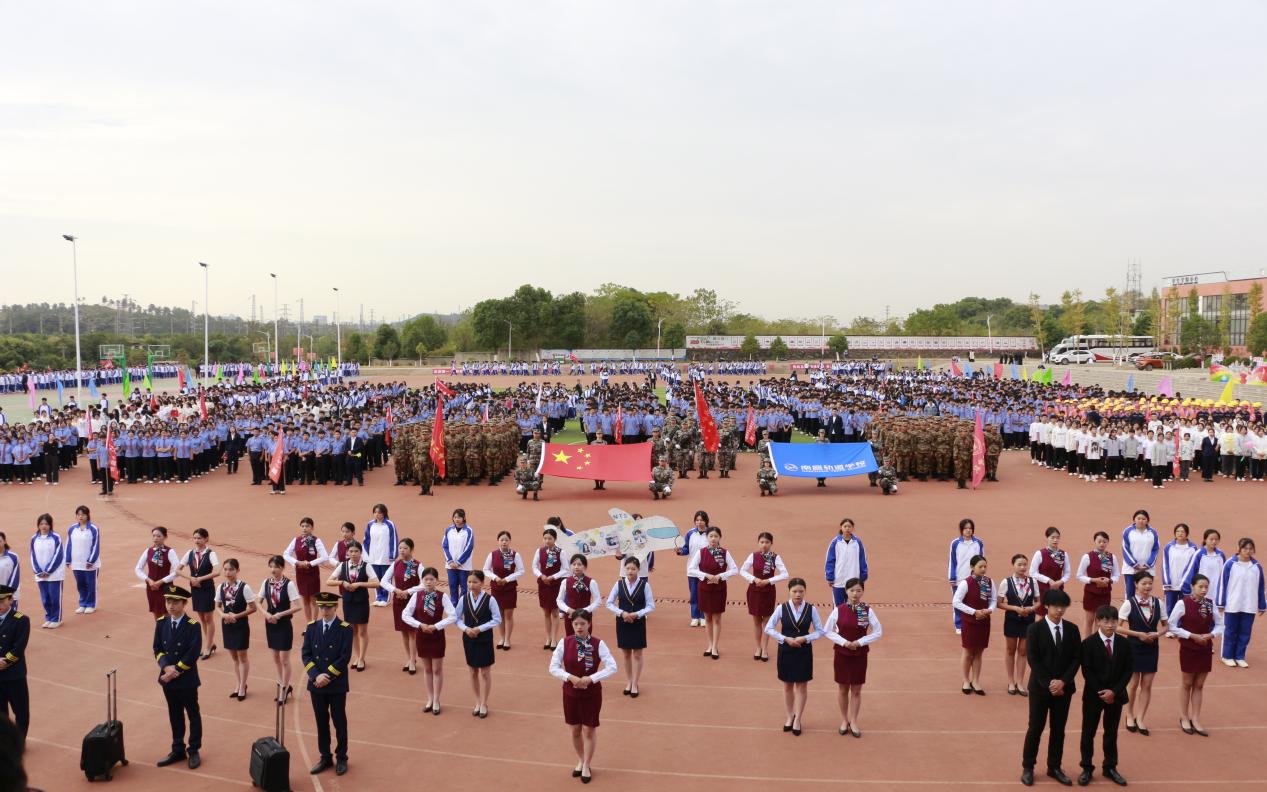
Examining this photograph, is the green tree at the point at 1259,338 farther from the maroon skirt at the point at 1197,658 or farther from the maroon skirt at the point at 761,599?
the maroon skirt at the point at 761,599

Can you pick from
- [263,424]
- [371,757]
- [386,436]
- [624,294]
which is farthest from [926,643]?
[624,294]

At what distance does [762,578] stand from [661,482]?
30.0 feet

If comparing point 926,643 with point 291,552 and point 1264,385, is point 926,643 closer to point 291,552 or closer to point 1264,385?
point 291,552

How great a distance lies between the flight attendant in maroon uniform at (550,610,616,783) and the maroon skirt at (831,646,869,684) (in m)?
2.01

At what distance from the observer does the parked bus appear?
68562mm

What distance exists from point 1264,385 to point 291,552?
138 feet

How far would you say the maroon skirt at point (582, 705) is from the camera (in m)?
6.75

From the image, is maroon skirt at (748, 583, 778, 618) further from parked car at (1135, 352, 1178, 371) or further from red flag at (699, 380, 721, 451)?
parked car at (1135, 352, 1178, 371)

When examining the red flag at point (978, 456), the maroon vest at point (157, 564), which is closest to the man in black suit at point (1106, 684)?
the maroon vest at point (157, 564)

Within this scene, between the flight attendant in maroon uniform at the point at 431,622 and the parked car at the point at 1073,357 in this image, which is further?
the parked car at the point at 1073,357

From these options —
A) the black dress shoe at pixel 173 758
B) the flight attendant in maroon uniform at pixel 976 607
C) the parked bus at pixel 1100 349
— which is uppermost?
the parked bus at pixel 1100 349

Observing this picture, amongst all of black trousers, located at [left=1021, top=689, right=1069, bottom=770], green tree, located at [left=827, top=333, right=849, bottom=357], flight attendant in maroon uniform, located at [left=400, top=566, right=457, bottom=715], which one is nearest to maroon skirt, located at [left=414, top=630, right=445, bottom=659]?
flight attendant in maroon uniform, located at [left=400, top=566, right=457, bottom=715]

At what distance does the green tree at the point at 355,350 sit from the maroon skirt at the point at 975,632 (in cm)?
8746

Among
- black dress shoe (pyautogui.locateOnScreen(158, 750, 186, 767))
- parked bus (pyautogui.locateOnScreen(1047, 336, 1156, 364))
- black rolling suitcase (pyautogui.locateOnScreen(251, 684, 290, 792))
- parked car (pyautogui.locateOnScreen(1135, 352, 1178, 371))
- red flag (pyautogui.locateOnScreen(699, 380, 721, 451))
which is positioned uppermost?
parked bus (pyautogui.locateOnScreen(1047, 336, 1156, 364))
